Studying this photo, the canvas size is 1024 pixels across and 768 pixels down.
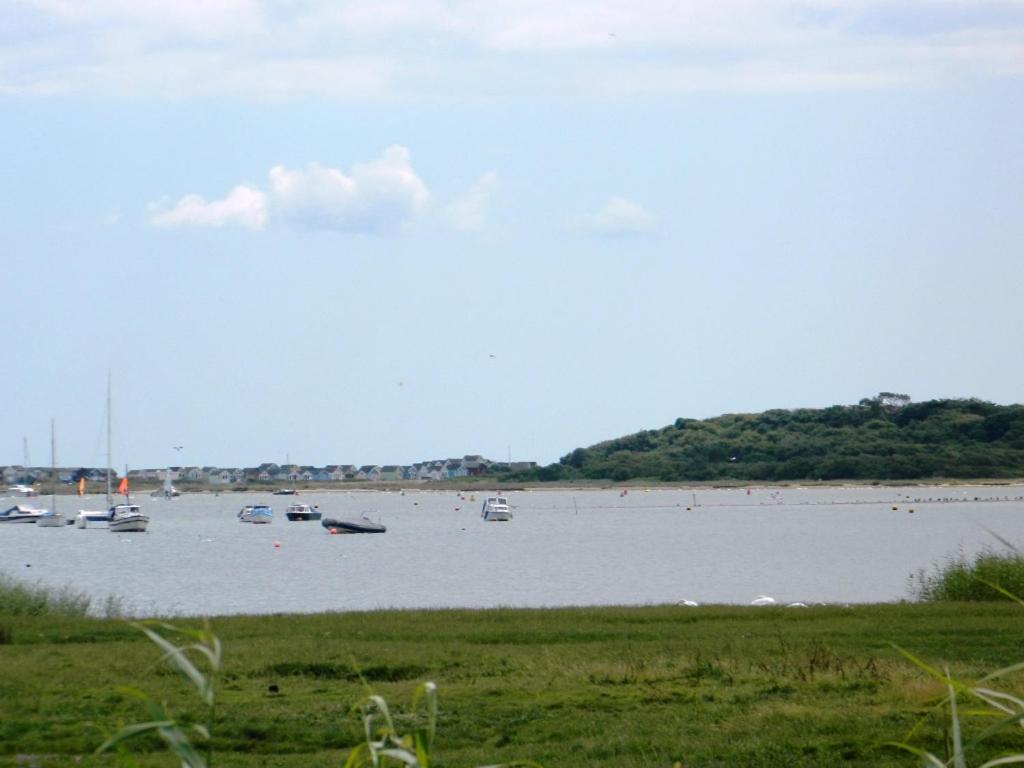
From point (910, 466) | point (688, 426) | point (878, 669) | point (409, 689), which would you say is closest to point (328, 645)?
point (409, 689)

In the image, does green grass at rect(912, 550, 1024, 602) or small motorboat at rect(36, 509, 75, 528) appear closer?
green grass at rect(912, 550, 1024, 602)

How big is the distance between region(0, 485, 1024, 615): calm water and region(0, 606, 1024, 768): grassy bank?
270 inches

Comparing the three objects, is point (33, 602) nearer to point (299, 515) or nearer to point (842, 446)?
point (299, 515)

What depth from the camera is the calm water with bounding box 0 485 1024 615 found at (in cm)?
4572

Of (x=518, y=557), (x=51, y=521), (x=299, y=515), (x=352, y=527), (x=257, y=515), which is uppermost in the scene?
(x=51, y=521)

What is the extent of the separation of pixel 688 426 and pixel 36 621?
501ft

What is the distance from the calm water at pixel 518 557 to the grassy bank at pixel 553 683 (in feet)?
22.5

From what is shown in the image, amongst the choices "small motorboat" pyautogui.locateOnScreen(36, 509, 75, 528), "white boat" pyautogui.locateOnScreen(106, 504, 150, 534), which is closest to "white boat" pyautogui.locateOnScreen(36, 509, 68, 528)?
"small motorboat" pyautogui.locateOnScreen(36, 509, 75, 528)

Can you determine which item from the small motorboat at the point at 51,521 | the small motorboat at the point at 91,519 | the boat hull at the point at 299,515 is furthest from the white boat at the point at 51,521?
the boat hull at the point at 299,515

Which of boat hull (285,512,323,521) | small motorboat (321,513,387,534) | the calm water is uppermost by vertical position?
boat hull (285,512,323,521)

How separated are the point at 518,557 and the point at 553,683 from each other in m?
54.6

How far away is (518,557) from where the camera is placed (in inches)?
2719

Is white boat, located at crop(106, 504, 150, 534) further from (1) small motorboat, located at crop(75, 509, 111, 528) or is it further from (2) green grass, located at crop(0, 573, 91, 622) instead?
(2) green grass, located at crop(0, 573, 91, 622)

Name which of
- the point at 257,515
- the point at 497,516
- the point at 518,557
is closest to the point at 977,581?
the point at 518,557
